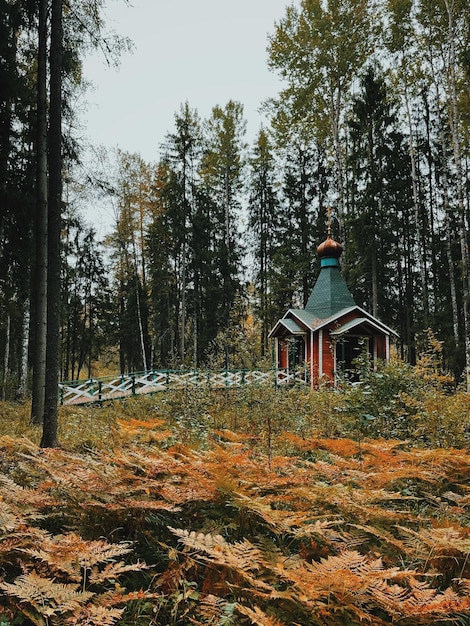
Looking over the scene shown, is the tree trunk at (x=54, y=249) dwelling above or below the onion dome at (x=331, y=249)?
below

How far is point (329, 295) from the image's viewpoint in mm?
17016

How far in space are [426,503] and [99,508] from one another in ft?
7.56

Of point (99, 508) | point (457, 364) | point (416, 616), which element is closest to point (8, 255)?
point (99, 508)

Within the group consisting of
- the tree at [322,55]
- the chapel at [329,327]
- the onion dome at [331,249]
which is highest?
the tree at [322,55]

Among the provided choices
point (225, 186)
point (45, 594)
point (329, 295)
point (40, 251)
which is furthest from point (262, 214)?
point (45, 594)

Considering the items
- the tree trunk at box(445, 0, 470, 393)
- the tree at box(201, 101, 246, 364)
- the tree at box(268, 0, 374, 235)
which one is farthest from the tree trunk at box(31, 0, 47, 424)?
the tree at box(201, 101, 246, 364)

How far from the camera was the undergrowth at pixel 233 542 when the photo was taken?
1.71 meters

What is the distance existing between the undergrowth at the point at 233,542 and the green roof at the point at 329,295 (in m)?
13.2

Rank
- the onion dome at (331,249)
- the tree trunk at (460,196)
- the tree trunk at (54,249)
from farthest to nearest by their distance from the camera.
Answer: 1. the onion dome at (331,249)
2. the tree trunk at (460,196)
3. the tree trunk at (54,249)

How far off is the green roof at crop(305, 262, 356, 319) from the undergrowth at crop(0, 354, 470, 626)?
13.2 metres

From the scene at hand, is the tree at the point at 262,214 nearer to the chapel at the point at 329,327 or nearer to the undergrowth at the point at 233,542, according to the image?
the chapel at the point at 329,327

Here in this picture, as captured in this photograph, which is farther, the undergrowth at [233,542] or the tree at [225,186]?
the tree at [225,186]

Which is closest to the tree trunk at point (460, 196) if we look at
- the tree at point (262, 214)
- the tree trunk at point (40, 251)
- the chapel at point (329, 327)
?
the chapel at point (329, 327)

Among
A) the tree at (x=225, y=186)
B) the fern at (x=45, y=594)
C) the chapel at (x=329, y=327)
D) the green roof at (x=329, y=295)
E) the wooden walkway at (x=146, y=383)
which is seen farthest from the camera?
the tree at (x=225, y=186)
